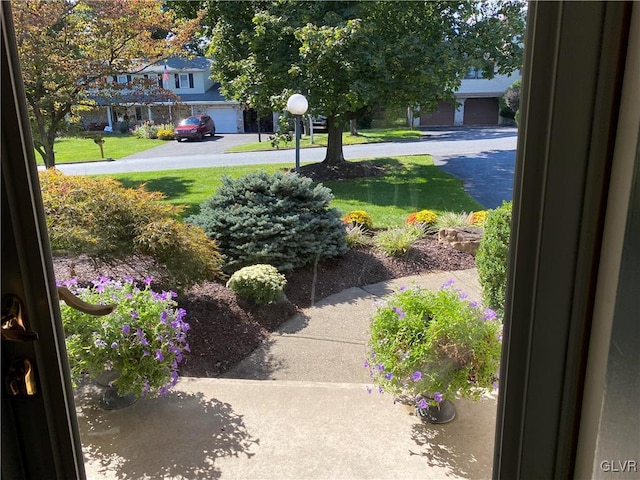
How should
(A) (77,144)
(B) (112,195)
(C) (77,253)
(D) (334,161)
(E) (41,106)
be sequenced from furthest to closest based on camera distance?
(D) (334,161) < (B) (112,195) < (C) (77,253) < (A) (77,144) < (E) (41,106)

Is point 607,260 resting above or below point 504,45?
below

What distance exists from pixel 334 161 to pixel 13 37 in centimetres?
180

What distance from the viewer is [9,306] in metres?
0.63

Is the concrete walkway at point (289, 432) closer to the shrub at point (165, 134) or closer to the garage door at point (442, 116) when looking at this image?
the garage door at point (442, 116)

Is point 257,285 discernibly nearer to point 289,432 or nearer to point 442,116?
point 289,432

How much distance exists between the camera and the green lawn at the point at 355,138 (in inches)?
73.3

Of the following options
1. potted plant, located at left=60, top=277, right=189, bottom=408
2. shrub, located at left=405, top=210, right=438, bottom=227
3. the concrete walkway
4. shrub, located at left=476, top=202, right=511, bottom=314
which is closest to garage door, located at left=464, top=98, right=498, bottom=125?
shrub, located at left=476, top=202, right=511, bottom=314

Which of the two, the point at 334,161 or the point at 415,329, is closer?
the point at 415,329

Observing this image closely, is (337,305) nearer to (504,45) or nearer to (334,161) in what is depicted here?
(334,161)

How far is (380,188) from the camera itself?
2.34 metres

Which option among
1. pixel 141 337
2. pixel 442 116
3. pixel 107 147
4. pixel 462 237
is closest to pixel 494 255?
pixel 442 116

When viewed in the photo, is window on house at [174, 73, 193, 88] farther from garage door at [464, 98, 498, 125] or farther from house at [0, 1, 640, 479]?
house at [0, 1, 640, 479]

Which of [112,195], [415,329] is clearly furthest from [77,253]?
[415,329]

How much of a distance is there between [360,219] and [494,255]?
1335 mm
